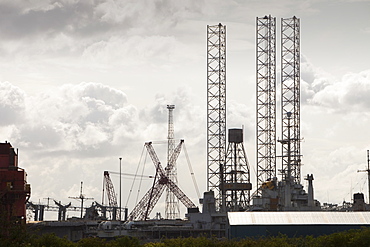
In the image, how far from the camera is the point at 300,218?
135 metres

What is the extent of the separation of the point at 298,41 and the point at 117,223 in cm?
6365

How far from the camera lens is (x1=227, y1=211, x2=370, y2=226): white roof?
132625 mm

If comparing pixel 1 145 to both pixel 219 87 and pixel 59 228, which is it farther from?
pixel 219 87

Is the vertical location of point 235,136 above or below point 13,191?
above

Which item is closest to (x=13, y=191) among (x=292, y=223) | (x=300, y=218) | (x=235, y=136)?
(x=292, y=223)

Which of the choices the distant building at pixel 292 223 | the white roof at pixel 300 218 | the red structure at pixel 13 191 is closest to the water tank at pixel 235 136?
the white roof at pixel 300 218

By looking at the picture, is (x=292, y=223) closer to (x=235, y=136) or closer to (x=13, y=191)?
(x=13, y=191)

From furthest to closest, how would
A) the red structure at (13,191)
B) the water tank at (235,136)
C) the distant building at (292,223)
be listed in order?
the water tank at (235,136), the distant building at (292,223), the red structure at (13,191)

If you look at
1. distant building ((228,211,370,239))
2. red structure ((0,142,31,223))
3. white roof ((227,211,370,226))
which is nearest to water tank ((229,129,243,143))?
white roof ((227,211,370,226))

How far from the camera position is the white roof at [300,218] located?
132625 mm

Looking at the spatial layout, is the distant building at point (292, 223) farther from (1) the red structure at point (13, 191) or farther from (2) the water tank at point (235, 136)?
(2) the water tank at point (235, 136)

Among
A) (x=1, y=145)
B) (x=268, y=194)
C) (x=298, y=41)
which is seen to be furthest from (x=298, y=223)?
(x=298, y=41)

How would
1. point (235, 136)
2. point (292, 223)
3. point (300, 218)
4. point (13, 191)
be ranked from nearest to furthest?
point (13, 191), point (292, 223), point (300, 218), point (235, 136)

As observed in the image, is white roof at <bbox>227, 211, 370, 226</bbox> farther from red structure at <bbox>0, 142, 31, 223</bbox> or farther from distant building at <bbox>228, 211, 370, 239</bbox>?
red structure at <bbox>0, 142, 31, 223</bbox>
